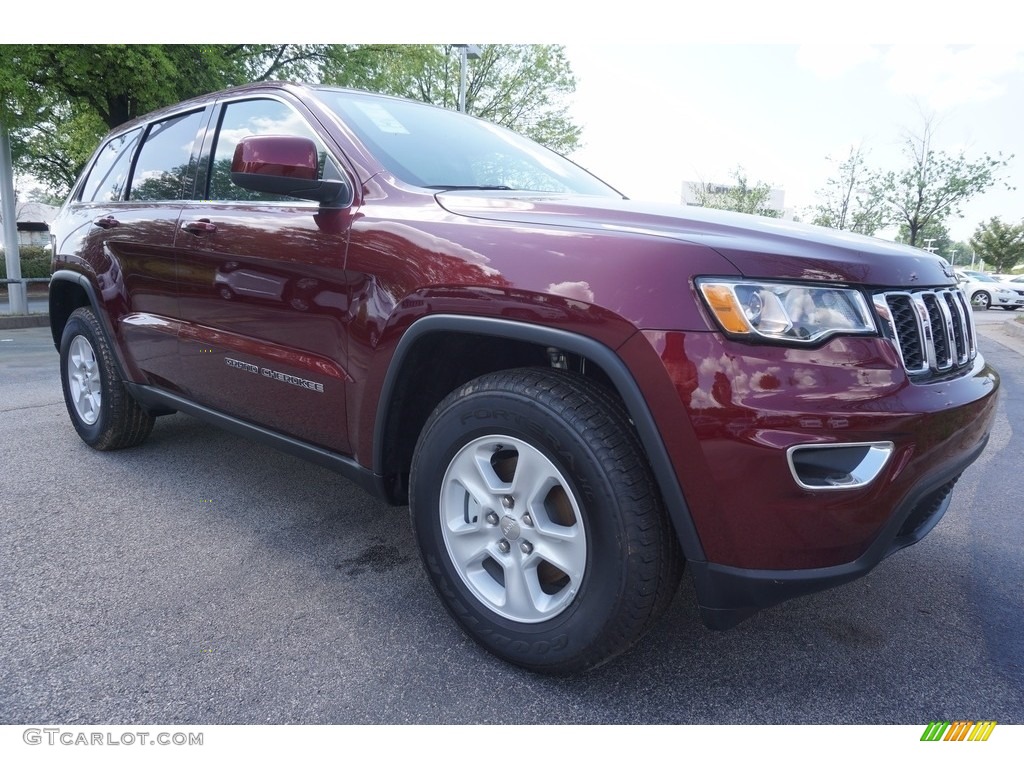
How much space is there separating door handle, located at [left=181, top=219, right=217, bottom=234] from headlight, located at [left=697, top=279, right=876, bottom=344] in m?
2.12

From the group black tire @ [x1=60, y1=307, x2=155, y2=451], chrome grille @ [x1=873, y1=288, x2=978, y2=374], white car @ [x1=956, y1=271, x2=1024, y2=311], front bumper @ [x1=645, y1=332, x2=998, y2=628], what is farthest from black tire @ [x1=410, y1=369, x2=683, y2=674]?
white car @ [x1=956, y1=271, x2=1024, y2=311]

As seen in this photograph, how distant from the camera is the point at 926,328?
1814 mm

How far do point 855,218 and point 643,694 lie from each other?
27.2 metres

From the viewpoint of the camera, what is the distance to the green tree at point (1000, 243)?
40.1 metres

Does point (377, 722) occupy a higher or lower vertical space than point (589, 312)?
lower

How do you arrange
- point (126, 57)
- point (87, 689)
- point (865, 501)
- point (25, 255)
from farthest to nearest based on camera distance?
point (25, 255) < point (126, 57) < point (87, 689) < point (865, 501)

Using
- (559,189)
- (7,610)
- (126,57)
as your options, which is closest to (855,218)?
(126,57)

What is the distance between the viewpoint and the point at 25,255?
21734mm

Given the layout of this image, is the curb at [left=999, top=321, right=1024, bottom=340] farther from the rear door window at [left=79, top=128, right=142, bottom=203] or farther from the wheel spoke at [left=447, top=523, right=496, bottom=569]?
the rear door window at [left=79, top=128, right=142, bottom=203]

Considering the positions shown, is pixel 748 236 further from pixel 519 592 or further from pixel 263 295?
pixel 263 295

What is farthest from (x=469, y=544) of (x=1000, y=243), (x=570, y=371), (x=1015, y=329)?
(x=1000, y=243)

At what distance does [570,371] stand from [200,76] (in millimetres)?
12182

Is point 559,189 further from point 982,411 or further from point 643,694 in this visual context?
point 643,694
